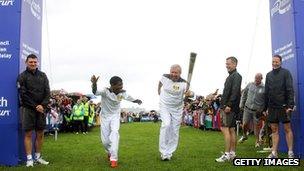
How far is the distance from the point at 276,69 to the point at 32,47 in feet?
19.2

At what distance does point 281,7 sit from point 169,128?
435 centimetres

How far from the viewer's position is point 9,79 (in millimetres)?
11781

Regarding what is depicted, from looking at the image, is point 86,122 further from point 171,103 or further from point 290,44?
point 290,44

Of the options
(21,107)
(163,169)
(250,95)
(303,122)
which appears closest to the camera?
(163,169)

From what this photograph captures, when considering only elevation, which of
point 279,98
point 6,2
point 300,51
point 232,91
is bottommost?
point 279,98

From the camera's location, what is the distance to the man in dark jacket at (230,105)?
12.2 m

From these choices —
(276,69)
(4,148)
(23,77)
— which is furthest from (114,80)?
(276,69)

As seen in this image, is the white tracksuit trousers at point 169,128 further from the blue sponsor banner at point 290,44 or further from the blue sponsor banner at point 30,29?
the blue sponsor banner at point 30,29

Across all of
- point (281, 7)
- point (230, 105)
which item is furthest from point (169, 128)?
point (281, 7)

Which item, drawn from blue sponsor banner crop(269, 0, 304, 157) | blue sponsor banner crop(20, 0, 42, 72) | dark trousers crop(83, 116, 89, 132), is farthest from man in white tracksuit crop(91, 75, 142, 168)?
dark trousers crop(83, 116, 89, 132)

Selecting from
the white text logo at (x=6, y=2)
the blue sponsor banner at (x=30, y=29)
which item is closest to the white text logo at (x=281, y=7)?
the blue sponsor banner at (x=30, y=29)

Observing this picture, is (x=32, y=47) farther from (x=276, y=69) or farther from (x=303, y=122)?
(x=303, y=122)

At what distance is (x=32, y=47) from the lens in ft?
42.7

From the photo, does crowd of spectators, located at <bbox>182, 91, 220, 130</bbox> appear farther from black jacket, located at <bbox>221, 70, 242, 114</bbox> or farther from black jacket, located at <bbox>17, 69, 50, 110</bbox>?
black jacket, located at <bbox>17, 69, 50, 110</bbox>
